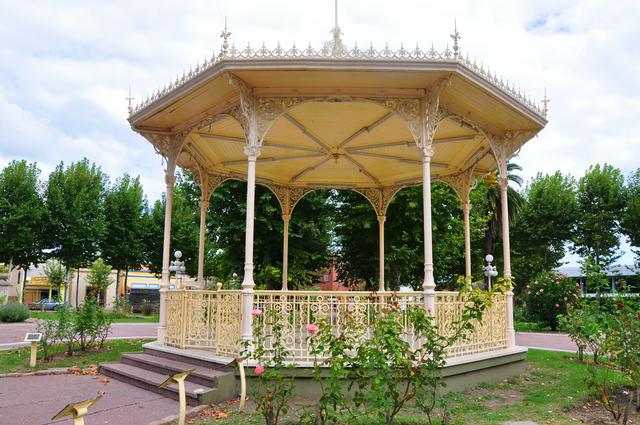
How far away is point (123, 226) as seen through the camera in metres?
31.2

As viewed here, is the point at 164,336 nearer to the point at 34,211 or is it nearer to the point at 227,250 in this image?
the point at 227,250

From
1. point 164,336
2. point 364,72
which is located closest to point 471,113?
point 364,72

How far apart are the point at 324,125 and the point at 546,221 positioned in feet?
80.2

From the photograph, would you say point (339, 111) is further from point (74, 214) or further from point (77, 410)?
point (74, 214)

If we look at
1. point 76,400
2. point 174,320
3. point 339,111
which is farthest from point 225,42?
point 76,400

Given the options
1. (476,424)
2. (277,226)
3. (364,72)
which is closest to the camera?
(476,424)

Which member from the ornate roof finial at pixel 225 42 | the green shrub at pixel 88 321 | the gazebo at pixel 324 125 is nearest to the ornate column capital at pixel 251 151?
the gazebo at pixel 324 125

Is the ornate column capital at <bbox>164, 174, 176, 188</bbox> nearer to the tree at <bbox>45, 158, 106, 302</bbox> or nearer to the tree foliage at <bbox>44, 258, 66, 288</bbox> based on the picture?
the tree at <bbox>45, 158, 106, 302</bbox>

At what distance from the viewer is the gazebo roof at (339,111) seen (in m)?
6.72

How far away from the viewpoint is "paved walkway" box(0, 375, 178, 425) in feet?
17.9

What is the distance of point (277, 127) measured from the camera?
976cm

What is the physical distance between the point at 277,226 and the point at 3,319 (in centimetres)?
1222

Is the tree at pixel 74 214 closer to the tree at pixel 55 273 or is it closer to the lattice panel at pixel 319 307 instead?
the tree at pixel 55 273

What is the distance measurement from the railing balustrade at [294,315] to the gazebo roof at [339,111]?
2.65 metres
